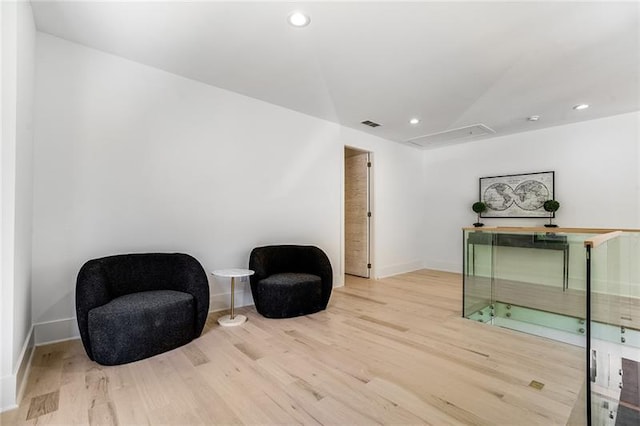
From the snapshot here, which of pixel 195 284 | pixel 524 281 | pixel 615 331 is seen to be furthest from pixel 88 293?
pixel 615 331

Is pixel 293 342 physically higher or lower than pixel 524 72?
lower

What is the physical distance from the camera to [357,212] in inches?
222

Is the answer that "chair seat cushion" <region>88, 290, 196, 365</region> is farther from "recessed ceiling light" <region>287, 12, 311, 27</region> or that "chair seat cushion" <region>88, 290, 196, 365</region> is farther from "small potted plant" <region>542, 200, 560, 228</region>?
"small potted plant" <region>542, 200, 560, 228</region>

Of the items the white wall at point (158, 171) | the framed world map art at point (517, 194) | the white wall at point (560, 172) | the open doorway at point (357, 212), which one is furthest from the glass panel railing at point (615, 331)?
the open doorway at point (357, 212)

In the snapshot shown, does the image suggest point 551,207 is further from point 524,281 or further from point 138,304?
point 138,304

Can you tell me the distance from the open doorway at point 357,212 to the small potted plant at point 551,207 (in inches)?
113

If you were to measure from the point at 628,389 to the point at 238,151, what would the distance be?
14.3ft

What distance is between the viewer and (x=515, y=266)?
11.8ft

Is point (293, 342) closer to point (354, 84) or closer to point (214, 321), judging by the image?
point (214, 321)

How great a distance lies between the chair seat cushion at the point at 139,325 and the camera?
2.14 m

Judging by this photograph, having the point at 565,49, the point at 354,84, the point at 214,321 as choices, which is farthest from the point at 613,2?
the point at 214,321

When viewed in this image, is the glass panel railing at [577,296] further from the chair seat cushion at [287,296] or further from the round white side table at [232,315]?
the round white side table at [232,315]

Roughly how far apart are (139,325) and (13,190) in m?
1.20

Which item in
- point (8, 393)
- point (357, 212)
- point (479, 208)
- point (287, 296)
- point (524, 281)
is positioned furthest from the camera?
point (357, 212)
